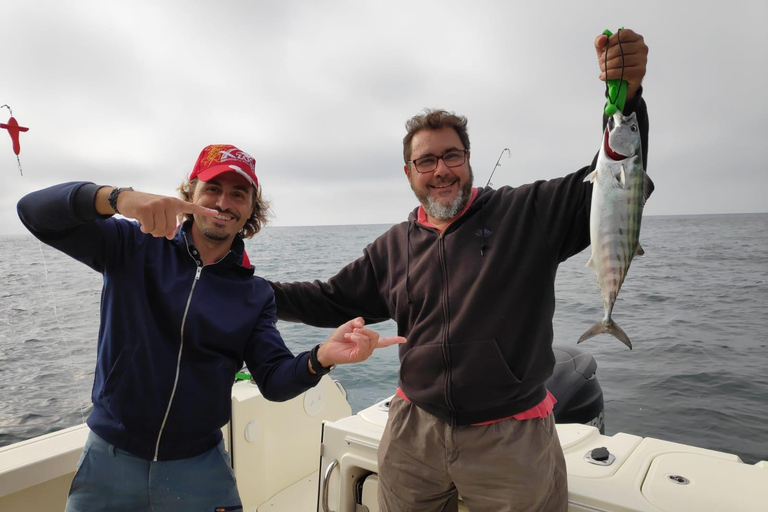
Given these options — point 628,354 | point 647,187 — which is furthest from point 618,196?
point 628,354

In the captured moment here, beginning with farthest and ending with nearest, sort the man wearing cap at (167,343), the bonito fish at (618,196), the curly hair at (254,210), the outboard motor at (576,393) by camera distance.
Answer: the outboard motor at (576,393) < the curly hair at (254,210) < the bonito fish at (618,196) < the man wearing cap at (167,343)

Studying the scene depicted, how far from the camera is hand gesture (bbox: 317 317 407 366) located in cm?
171

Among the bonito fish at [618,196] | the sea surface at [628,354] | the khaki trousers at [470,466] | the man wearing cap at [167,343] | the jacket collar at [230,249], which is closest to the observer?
the man wearing cap at [167,343]

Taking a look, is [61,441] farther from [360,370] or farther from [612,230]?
[360,370]

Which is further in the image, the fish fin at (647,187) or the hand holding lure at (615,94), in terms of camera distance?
the fish fin at (647,187)

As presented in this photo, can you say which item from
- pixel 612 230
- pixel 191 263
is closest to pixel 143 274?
pixel 191 263

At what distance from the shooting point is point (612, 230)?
5.47 feet

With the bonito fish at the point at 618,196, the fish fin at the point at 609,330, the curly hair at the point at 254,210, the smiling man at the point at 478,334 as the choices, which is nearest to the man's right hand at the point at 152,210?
the curly hair at the point at 254,210

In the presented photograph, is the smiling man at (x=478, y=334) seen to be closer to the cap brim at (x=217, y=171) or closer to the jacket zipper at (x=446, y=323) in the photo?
the jacket zipper at (x=446, y=323)

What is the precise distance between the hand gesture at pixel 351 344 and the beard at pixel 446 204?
2.22 ft

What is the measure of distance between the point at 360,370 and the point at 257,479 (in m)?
4.75

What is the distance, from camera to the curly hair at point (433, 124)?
221 centimetres

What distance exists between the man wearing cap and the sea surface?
7.25 ft

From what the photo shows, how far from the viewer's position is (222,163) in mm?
1911
